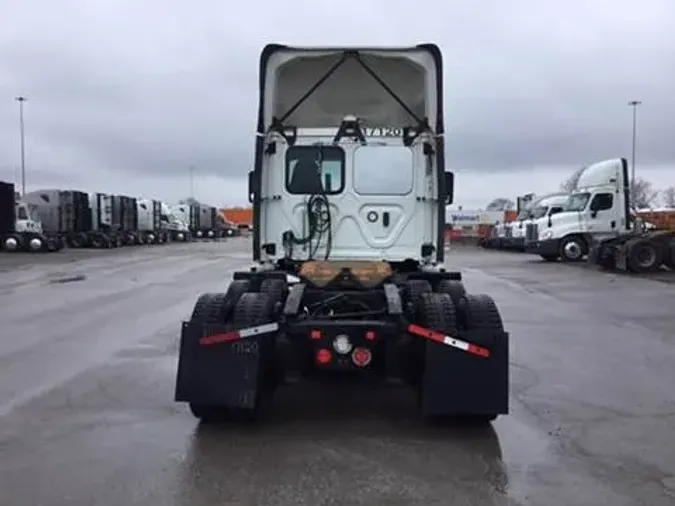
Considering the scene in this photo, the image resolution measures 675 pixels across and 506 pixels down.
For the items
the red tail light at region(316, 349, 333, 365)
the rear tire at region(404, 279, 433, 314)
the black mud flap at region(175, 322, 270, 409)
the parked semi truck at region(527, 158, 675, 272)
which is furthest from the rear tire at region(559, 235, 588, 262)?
the black mud flap at region(175, 322, 270, 409)

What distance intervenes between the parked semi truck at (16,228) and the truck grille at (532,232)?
25.9m

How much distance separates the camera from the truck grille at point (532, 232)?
37625mm

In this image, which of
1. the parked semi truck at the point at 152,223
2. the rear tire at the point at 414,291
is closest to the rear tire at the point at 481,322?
the rear tire at the point at 414,291

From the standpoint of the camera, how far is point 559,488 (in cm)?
539

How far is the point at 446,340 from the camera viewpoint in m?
6.49

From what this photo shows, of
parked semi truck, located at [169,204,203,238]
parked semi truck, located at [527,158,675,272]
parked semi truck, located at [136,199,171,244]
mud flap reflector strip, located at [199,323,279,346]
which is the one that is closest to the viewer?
mud flap reflector strip, located at [199,323,279,346]

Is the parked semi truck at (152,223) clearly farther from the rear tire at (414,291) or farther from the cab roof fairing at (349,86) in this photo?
the rear tire at (414,291)

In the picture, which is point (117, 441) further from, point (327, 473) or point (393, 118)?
point (393, 118)

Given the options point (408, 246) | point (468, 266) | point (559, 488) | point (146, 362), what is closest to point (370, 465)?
point (559, 488)

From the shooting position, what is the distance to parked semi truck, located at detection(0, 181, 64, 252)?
4578cm

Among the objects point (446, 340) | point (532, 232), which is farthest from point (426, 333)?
point (532, 232)

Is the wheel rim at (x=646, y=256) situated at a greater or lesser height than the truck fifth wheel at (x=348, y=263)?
lesser

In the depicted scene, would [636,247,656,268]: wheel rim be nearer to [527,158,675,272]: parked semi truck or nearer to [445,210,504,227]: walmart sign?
[527,158,675,272]: parked semi truck

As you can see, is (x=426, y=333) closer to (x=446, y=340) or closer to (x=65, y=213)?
(x=446, y=340)
